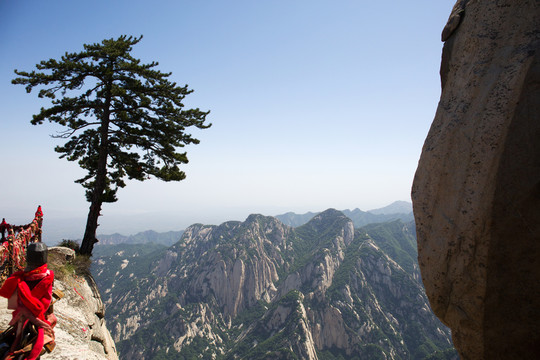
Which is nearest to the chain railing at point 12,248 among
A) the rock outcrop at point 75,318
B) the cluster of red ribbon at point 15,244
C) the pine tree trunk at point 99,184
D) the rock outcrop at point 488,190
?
the cluster of red ribbon at point 15,244

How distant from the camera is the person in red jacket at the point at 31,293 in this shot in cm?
661

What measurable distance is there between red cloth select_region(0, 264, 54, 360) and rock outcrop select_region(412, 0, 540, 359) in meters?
10.4

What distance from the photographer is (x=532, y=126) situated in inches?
248

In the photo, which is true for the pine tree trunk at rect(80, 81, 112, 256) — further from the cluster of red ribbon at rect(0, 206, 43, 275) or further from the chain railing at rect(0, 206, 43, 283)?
the chain railing at rect(0, 206, 43, 283)

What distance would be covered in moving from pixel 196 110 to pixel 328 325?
191 metres

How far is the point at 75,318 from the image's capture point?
1157 centimetres

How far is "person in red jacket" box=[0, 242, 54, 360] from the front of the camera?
661cm

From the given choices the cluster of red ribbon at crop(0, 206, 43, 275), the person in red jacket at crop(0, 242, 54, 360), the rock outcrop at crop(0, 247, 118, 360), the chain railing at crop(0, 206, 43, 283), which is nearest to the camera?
the person in red jacket at crop(0, 242, 54, 360)

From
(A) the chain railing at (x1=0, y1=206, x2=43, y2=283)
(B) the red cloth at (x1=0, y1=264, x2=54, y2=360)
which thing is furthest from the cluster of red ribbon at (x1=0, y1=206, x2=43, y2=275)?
(B) the red cloth at (x1=0, y1=264, x2=54, y2=360)

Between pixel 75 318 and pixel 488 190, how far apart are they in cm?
1548

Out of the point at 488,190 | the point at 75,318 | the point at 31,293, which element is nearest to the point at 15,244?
the point at 75,318

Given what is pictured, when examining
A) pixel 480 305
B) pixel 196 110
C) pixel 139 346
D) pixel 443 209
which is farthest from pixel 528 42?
pixel 139 346

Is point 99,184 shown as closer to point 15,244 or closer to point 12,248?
point 15,244

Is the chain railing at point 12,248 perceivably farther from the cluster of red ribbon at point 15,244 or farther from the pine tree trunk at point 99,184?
the pine tree trunk at point 99,184
